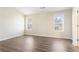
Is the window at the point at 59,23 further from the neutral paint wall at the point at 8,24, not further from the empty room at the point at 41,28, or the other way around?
the neutral paint wall at the point at 8,24

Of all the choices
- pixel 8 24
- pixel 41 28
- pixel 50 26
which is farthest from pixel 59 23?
pixel 8 24

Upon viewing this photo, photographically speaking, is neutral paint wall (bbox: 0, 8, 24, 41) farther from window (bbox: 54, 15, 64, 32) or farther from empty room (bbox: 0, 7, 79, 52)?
window (bbox: 54, 15, 64, 32)

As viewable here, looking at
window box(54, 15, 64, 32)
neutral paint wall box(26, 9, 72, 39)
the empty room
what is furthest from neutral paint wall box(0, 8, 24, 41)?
window box(54, 15, 64, 32)

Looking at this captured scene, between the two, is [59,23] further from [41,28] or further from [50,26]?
[41,28]

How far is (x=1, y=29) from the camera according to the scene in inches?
139

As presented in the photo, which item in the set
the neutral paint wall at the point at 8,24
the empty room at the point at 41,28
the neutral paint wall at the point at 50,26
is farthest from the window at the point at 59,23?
the neutral paint wall at the point at 8,24

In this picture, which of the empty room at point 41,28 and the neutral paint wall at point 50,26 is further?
the neutral paint wall at point 50,26

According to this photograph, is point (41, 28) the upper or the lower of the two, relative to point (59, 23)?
lower

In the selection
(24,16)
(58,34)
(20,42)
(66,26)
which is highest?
(24,16)

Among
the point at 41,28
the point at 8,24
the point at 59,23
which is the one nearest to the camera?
the point at 59,23

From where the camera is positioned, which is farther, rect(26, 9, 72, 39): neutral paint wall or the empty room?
rect(26, 9, 72, 39): neutral paint wall
